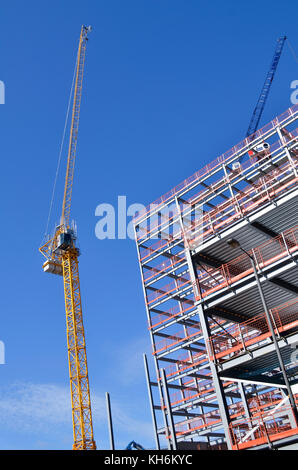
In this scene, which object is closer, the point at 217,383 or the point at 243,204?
the point at 217,383

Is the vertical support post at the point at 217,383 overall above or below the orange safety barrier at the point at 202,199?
below

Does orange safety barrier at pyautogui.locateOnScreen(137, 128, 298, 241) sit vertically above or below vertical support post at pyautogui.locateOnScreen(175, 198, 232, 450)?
above

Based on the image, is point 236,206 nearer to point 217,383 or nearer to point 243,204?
point 243,204

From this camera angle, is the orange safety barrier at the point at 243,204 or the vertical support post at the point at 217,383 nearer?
the vertical support post at the point at 217,383

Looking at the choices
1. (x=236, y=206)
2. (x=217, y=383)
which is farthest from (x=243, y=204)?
(x=217, y=383)

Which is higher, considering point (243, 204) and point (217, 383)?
point (243, 204)

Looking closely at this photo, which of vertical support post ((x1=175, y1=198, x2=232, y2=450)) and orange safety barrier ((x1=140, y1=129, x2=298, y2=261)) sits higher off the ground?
orange safety barrier ((x1=140, y1=129, x2=298, y2=261))

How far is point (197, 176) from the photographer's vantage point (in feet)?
111

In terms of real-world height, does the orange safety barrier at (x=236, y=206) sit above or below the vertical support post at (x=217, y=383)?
above

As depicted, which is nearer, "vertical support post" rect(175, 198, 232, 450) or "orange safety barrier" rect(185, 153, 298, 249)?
"vertical support post" rect(175, 198, 232, 450)

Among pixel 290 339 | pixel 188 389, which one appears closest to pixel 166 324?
pixel 188 389

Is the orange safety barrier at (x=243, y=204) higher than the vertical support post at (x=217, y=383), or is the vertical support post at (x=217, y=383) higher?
the orange safety barrier at (x=243, y=204)

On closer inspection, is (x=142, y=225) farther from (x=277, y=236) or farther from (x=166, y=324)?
(x=277, y=236)
